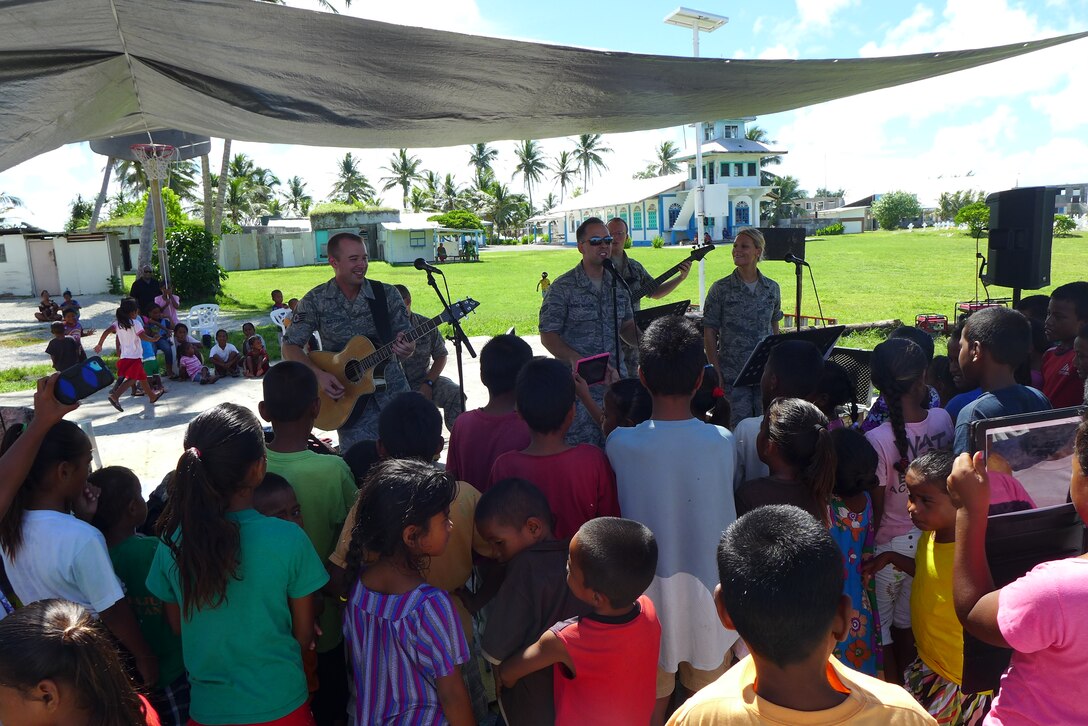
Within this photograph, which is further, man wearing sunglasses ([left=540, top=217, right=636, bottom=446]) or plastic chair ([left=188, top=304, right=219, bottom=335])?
plastic chair ([left=188, top=304, right=219, bottom=335])

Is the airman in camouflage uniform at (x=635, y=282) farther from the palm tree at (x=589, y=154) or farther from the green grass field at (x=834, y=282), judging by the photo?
the palm tree at (x=589, y=154)

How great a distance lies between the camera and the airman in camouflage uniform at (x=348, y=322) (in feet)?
15.5

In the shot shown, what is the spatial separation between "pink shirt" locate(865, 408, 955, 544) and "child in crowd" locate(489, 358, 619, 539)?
128 centimetres

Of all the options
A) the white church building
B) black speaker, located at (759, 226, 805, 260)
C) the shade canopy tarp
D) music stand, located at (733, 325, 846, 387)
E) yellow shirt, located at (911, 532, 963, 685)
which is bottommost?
yellow shirt, located at (911, 532, 963, 685)

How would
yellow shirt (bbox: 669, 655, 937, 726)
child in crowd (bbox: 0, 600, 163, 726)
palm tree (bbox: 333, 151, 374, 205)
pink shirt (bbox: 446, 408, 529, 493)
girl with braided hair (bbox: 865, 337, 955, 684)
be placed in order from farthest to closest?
palm tree (bbox: 333, 151, 374, 205)
pink shirt (bbox: 446, 408, 529, 493)
girl with braided hair (bbox: 865, 337, 955, 684)
child in crowd (bbox: 0, 600, 163, 726)
yellow shirt (bbox: 669, 655, 937, 726)

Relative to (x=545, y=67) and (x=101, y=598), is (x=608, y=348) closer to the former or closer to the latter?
(x=545, y=67)

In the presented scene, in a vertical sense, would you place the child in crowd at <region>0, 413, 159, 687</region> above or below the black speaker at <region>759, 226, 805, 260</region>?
below

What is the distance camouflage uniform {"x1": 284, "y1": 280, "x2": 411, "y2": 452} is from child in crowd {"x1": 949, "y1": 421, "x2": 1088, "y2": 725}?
363cm

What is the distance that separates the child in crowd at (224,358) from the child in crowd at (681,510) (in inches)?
420

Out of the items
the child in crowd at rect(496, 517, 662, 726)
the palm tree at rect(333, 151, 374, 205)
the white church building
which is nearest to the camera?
the child in crowd at rect(496, 517, 662, 726)

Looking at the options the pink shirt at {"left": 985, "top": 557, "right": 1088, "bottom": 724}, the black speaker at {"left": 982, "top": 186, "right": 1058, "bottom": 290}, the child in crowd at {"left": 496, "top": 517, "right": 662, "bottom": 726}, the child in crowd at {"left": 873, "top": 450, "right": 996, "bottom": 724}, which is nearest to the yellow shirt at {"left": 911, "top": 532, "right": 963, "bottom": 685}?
the child in crowd at {"left": 873, "top": 450, "right": 996, "bottom": 724}

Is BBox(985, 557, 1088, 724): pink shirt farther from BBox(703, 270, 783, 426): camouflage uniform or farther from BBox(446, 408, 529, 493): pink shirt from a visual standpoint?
BBox(703, 270, 783, 426): camouflage uniform

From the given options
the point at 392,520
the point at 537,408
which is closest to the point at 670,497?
the point at 537,408

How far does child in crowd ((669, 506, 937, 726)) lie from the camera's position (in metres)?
1.43
